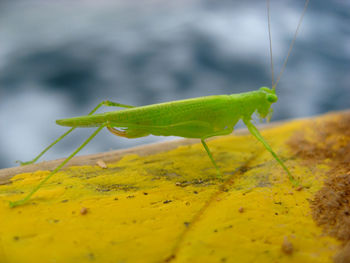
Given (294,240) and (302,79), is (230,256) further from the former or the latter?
(302,79)

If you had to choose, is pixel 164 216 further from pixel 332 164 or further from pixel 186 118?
pixel 332 164

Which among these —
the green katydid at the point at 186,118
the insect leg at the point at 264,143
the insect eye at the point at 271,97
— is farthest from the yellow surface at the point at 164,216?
the insect eye at the point at 271,97

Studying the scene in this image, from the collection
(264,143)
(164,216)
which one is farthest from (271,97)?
(164,216)

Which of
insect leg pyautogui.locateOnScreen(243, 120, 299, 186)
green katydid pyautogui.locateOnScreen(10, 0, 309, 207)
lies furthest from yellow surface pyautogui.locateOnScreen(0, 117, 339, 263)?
green katydid pyautogui.locateOnScreen(10, 0, 309, 207)

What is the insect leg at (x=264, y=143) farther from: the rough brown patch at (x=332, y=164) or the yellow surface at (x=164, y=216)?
the rough brown patch at (x=332, y=164)

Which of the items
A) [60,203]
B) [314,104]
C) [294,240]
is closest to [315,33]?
[314,104]

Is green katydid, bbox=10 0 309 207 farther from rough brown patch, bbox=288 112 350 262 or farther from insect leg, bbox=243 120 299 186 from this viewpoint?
rough brown patch, bbox=288 112 350 262
